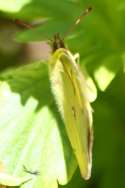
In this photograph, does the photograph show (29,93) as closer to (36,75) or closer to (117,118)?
(36,75)

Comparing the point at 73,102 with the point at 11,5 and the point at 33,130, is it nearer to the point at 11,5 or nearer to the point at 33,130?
the point at 33,130

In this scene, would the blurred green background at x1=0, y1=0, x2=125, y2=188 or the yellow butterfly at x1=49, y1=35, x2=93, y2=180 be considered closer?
the yellow butterfly at x1=49, y1=35, x2=93, y2=180

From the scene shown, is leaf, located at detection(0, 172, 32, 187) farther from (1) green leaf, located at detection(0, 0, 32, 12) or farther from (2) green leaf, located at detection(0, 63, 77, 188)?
(1) green leaf, located at detection(0, 0, 32, 12)

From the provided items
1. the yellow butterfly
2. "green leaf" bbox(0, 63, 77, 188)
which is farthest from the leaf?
the yellow butterfly

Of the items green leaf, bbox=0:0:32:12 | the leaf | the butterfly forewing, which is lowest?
the leaf

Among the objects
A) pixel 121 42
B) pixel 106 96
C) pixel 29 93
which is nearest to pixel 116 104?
pixel 106 96

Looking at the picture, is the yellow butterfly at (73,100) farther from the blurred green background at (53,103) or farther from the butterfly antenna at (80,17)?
the butterfly antenna at (80,17)

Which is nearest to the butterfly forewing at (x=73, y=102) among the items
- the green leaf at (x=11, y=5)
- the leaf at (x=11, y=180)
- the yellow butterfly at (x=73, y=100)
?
the yellow butterfly at (x=73, y=100)
